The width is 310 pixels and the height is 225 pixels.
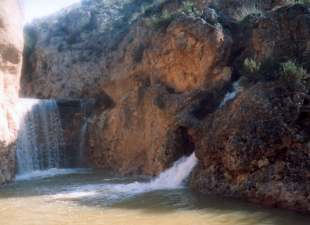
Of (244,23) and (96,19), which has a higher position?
(96,19)

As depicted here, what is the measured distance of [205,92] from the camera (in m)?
16.0

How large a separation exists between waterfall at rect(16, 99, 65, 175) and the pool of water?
4.22 meters

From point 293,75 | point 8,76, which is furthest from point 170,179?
point 8,76

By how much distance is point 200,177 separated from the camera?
527 inches

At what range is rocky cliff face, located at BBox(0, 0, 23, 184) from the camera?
16578mm

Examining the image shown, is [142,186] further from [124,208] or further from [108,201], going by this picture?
[124,208]

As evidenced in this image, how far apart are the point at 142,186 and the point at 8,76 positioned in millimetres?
7919

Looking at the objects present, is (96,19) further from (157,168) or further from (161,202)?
(161,202)

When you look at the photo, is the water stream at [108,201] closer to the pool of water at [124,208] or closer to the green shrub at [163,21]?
the pool of water at [124,208]

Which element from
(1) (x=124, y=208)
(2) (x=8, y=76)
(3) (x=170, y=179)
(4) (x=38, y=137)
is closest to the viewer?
(1) (x=124, y=208)

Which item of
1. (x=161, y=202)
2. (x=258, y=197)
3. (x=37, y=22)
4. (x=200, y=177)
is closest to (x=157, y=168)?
(x=200, y=177)

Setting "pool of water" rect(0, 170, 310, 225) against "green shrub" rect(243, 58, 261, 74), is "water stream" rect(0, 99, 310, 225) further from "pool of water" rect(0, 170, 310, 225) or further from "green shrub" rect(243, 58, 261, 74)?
"green shrub" rect(243, 58, 261, 74)

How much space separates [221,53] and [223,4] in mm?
4267

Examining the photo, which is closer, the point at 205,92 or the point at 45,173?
the point at 205,92
